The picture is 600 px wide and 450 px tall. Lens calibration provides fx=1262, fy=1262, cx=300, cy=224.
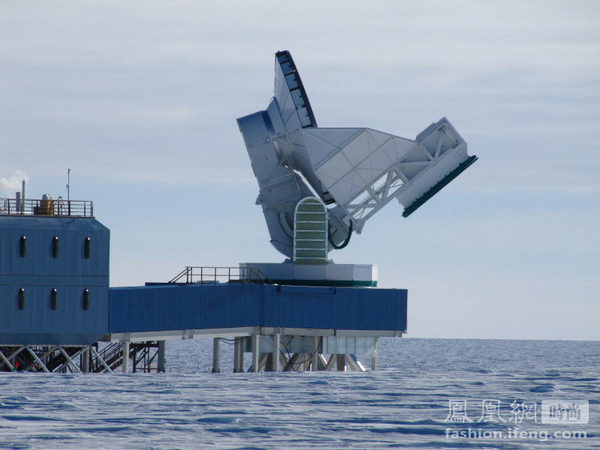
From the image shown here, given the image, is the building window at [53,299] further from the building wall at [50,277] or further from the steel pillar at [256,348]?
the steel pillar at [256,348]

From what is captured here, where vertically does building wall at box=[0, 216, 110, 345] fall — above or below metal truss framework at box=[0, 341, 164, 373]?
above

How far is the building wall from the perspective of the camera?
67.6 meters

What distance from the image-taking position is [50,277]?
67938mm

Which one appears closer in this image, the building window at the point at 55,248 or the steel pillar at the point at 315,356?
the building window at the point at 55,248

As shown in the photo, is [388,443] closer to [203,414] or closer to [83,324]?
[203,414]

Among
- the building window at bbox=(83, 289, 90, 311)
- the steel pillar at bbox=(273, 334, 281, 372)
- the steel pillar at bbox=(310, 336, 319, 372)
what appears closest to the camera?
the building window at bbox=(83, 289, 90, 311)

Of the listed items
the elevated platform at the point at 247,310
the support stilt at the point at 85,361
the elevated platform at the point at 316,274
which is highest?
the elevated platform at the point at 316,274

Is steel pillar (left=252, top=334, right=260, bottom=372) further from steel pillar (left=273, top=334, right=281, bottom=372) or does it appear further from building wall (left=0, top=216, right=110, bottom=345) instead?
building wall (left=0, top=216, right=110, bottom=345)

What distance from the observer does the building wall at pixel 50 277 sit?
222 feet

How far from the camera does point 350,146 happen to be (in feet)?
244

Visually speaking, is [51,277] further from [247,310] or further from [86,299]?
[247,310]

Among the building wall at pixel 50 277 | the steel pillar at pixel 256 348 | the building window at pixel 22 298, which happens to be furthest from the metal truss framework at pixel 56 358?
the steel pillar at pixel 256 348

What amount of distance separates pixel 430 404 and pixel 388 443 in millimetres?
15350

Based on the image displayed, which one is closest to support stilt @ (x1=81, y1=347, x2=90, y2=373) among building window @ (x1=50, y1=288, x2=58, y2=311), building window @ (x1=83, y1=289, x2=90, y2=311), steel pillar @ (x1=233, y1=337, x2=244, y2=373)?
building window @ (x1=83, y1=289, x2=90, y2=311)
